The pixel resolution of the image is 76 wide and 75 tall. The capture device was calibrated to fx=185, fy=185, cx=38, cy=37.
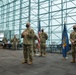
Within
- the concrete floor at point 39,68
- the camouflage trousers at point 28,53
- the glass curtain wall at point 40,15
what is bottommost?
the concrete floor at point 39,68

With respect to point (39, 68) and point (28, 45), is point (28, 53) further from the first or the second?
point (39, 68)

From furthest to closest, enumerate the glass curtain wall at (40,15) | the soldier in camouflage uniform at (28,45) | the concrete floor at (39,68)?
the glass curtain wall at (40,15), the soldier in camouflage uniform at (28,45), the concrete floor at (39,68)

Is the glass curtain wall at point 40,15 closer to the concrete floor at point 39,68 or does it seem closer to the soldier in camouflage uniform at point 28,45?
the soldier in camouflage uniform at point 28,45

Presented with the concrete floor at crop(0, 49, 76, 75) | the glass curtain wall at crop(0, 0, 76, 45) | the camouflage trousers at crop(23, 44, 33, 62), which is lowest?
the concrete floor at crop(0, 49, 76, 75)

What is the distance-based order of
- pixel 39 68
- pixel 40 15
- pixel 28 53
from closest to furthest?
pixel 39 68 < pixel 28 53 < pixel 40 15

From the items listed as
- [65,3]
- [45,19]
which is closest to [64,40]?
Result: [65,3]

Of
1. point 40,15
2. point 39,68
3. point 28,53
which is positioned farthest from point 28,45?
point 40,15

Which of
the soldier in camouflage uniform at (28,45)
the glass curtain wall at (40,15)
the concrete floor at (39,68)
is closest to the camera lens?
the concrete floor at (39,68)

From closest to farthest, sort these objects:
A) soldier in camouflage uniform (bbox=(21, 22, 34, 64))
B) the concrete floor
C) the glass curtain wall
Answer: the concrete floor < soldier in camouflage uniform (bbox=(21, 22, 34, 64)) < the glass curtain wall

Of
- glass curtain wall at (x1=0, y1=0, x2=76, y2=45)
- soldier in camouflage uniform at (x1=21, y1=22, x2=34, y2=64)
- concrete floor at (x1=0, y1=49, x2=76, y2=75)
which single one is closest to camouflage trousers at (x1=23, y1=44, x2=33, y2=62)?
soldier in camouflage uniform at (x1=21, y1=22, x2=34, y2=64)

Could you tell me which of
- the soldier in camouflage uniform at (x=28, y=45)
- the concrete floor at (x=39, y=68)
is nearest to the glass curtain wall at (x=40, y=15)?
the soldier in camouflage uniform at (x=28, y=45)

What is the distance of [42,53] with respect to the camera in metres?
8.55

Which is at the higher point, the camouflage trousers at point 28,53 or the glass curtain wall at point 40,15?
the glass curtain wall at point 40,15

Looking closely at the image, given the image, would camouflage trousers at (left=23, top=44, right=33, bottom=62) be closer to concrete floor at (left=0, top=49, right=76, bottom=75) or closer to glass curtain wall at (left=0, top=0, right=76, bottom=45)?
concrete floor at (left=0, top=49, right=76, bottom=75)
